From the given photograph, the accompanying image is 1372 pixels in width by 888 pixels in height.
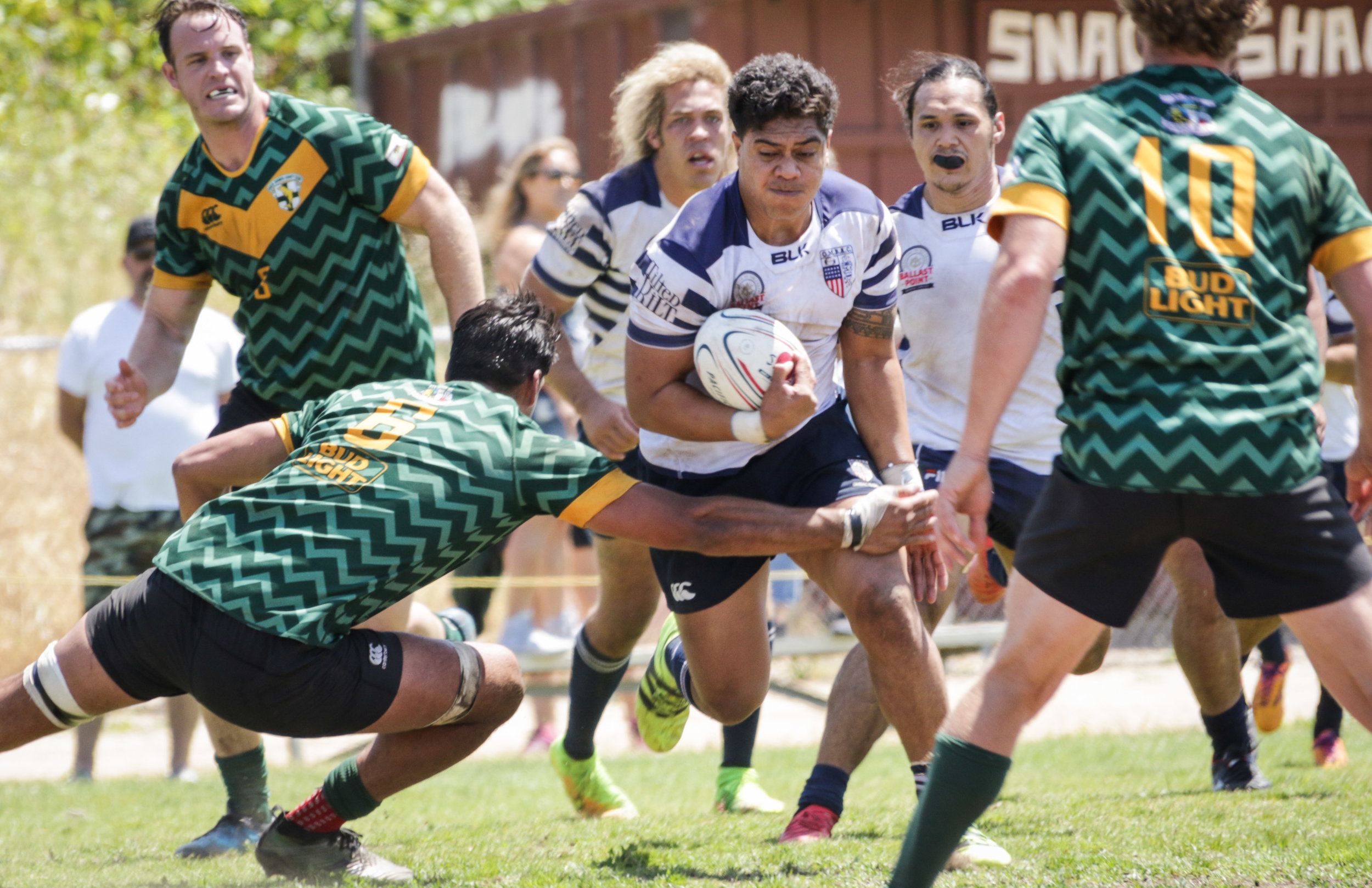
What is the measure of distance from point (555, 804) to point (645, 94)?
3.16 metres

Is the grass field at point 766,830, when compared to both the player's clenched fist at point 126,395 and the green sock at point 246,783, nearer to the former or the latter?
the green sock at point 246,783

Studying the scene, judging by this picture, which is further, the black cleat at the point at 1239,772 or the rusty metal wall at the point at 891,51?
the rusty metal wall at the point at 891,51

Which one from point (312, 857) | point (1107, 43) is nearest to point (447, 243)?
point (312, 857)

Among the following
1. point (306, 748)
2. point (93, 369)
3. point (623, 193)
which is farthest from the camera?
point (306, 748)

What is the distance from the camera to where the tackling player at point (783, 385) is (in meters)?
4.04

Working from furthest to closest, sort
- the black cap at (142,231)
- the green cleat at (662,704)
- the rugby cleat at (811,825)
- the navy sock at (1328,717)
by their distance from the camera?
1. the black cap at (142,231)
2. the navy sock at (1328,717)
3. the green cleat at (662,704)
4. the rugby cleat at (811,825)

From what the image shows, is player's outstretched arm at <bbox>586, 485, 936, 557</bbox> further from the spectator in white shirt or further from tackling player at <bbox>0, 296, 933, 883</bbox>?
the spectator in white shirt

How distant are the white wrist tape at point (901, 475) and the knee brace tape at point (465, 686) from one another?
136cm

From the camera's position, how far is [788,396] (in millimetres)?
3932

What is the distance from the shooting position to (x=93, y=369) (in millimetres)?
7559

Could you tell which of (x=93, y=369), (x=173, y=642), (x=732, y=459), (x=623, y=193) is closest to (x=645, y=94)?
(x=623, y=193)

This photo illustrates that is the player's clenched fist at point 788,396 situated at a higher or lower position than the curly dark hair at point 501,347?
lower

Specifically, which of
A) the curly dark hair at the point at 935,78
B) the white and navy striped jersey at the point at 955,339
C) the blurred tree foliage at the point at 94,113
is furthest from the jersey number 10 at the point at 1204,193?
the blurred tree foliage at the point at 94,113

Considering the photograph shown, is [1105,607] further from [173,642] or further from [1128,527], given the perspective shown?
[173,642]
